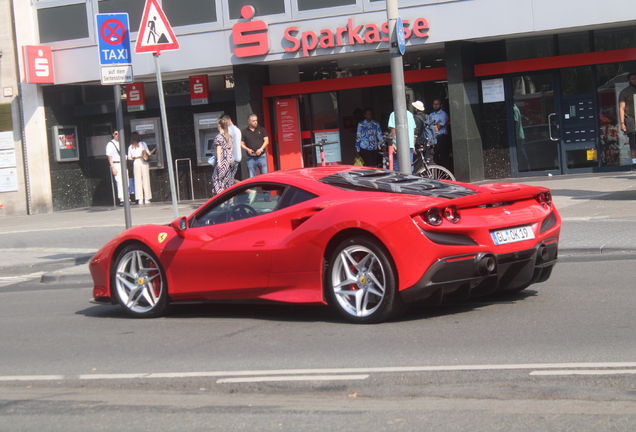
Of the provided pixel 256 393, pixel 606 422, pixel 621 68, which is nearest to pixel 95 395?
pixel 256 393

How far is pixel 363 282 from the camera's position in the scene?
6.35m

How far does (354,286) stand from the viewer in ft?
21.1

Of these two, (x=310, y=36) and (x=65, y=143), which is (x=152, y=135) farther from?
(x=310, y=36)

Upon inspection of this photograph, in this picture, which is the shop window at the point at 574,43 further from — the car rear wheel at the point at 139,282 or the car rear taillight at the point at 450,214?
the car rear taillight at the point at 450,214

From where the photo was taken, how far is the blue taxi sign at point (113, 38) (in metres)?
11.5

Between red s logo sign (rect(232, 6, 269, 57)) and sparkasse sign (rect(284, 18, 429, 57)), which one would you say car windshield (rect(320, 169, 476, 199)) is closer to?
sparkasse sign (rect(284, 18, 429, 57))

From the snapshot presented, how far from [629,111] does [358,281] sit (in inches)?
469

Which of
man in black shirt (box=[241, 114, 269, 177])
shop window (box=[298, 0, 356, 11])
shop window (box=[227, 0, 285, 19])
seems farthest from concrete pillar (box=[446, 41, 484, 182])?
man in black shirt (box=[241, 114, 269, 177])

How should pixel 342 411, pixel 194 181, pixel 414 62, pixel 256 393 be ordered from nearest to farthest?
pixel 342 411 < pixel 256 393 < pixel 414 62 < pixel 194 181

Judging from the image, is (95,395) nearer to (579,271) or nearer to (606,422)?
(606,422)

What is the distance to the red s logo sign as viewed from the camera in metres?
18.8

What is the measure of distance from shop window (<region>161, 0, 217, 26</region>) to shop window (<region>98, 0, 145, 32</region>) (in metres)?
0.68

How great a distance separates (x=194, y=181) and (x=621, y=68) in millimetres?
10696

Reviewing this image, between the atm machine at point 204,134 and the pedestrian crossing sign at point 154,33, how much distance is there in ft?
36.6
